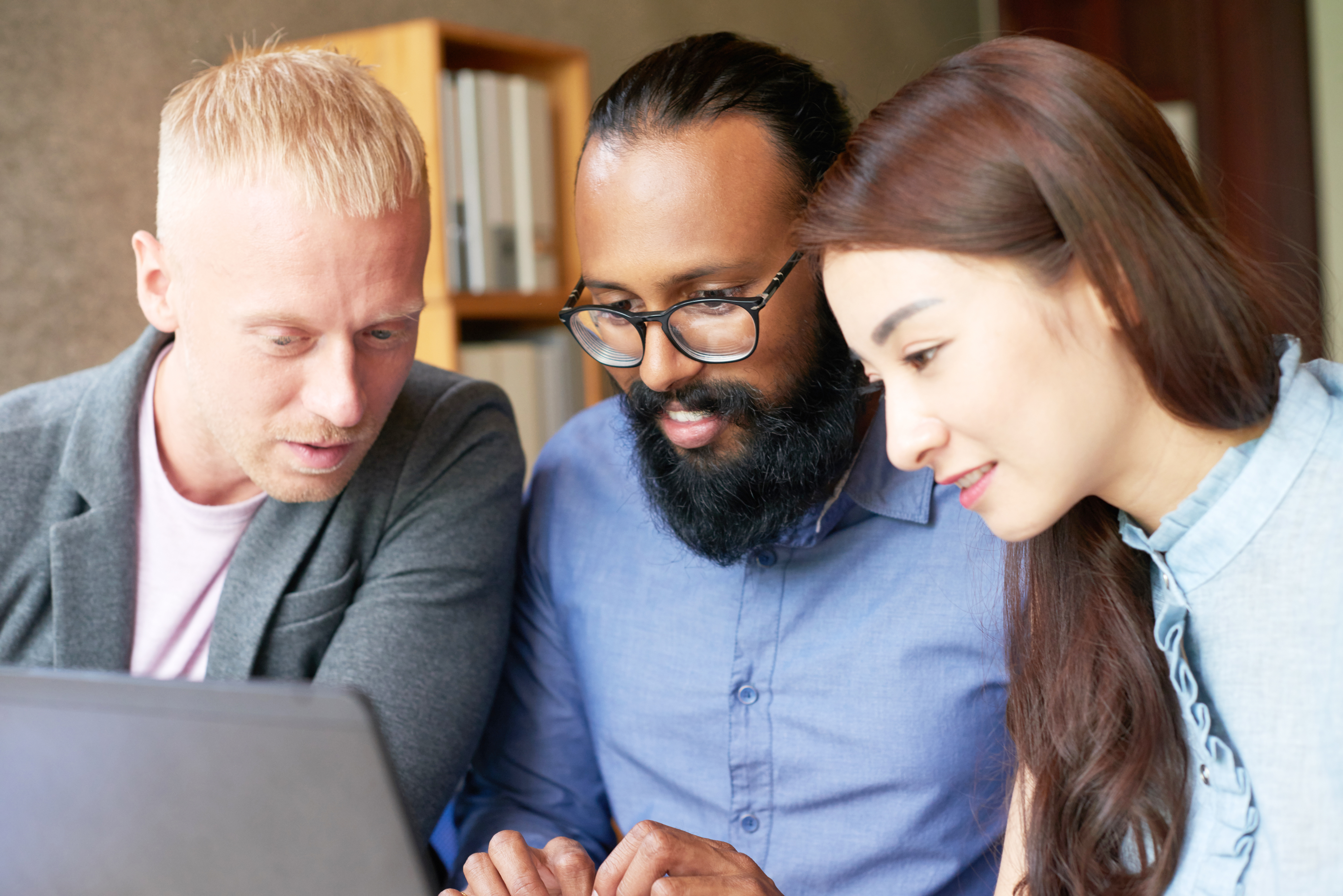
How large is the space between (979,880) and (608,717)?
1.46 feet

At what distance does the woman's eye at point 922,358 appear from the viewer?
0.76 m

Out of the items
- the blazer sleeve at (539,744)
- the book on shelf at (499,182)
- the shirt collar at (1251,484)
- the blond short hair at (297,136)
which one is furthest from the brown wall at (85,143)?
the shirt collar at (1251,484)

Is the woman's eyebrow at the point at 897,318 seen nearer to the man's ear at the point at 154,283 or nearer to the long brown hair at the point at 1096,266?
the long brown hair at the point at 1096,266

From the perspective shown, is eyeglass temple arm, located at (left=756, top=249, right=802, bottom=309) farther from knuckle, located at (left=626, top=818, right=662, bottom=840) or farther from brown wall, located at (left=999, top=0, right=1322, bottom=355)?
brown wall, located at (left=999, top=0, right=1322, bottom=355)

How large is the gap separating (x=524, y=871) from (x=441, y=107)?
161 centimetres

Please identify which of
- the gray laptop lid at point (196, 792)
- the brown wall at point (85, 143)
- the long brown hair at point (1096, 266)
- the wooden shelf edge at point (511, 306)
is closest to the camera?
the gray laptop lid at point (196, 792)

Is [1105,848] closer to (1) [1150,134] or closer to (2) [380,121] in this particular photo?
(1) [1150,134]

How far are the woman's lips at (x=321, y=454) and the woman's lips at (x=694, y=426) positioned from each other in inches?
13.1

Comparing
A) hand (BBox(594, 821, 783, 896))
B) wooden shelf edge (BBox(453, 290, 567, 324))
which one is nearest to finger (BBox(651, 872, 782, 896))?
hand (BBox(594, 821, 783, 896))

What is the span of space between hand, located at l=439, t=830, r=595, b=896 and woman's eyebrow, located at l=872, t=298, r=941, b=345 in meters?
0.51

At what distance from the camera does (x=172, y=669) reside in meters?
1.19

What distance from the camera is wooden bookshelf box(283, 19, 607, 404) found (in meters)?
2.10

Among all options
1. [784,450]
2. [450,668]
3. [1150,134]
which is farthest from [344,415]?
[1150,134]

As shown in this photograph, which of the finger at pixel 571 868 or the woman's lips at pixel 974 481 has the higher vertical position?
the woman's lips at pixel 974 481
